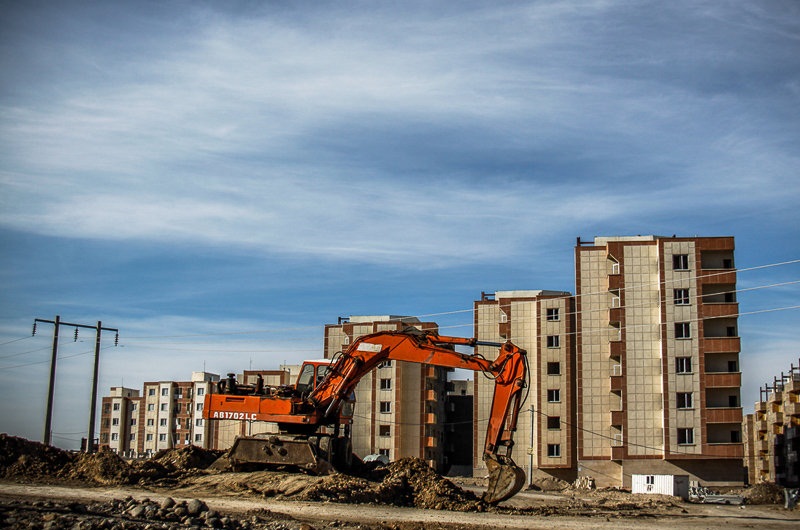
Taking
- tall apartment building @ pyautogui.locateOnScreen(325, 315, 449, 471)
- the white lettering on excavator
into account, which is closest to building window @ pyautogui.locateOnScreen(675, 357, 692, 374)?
tall apartment building @ pyautogui.locateOnScreen(325, 315, 449, 471)

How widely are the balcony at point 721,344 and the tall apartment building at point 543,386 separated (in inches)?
507

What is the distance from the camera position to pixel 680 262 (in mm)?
70375

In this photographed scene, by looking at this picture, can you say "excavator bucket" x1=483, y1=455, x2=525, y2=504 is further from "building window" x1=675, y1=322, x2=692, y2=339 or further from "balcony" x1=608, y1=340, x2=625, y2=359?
"building window" x1=675, y1=322, x2=692, y2=339

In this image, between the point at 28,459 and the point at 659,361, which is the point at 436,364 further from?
the point at 659,361

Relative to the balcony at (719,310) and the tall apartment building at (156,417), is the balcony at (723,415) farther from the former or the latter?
the tall apartment building at (156,417)

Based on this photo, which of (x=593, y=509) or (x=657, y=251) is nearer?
(x=593, y=509)

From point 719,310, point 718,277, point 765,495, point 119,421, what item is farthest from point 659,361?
point 119,421

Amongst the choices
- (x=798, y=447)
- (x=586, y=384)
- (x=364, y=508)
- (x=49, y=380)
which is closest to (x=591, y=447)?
(x=586, y=384)

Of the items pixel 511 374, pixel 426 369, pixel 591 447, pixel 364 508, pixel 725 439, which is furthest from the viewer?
pixel 426 369

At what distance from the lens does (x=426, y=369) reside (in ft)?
296

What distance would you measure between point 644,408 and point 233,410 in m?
45.4

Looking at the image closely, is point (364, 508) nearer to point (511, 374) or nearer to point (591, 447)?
point (511, 374)

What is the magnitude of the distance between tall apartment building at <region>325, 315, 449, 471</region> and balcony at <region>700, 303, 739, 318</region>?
29.4 metres

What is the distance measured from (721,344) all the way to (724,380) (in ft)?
9.35
